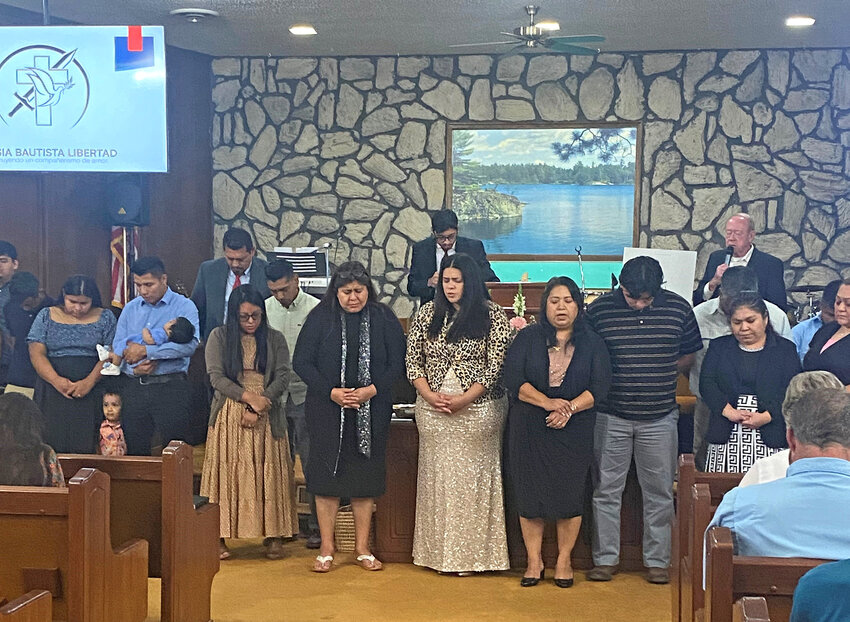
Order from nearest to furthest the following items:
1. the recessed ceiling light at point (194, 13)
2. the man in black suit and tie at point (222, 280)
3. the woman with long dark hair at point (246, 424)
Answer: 1. the woman with long dark hair at point (246, 424)
2. the man in black suit and tie at point (222, 280)
3. the recessed ceiling light at point (194, 13)

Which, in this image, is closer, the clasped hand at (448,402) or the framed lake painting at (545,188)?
the clasped hand at (448,402)

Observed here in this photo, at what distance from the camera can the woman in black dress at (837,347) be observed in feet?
15.1

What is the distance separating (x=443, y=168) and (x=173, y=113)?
227 cm

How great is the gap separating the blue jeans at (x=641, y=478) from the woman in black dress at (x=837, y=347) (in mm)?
650

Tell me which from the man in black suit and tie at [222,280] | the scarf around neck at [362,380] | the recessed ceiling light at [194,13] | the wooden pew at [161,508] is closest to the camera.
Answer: the wooden pew at [161,508]

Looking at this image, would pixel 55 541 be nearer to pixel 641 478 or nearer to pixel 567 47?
pixel 641 478

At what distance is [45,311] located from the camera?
518 cm

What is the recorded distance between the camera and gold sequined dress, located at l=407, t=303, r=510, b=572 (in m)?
4.88

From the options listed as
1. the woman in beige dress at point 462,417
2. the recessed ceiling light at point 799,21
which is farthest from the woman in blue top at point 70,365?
the recessed ceiling light at point 799,21

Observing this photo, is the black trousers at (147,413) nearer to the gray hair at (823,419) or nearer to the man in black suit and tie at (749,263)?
the man in black suit and tie at (749,263)

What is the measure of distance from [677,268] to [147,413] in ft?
9.38

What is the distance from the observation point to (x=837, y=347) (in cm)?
463

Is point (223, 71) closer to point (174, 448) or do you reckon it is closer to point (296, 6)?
point (296, 6)

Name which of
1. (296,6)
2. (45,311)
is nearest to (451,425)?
(45,311)
